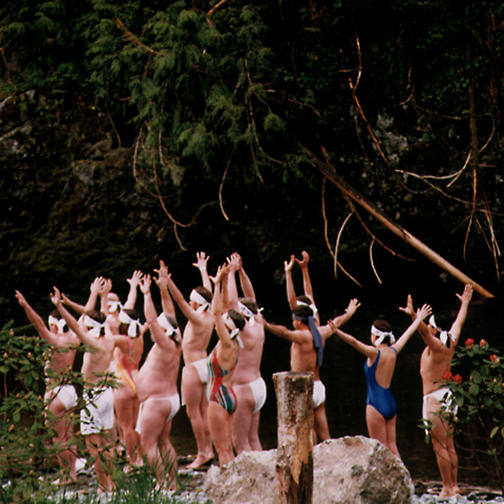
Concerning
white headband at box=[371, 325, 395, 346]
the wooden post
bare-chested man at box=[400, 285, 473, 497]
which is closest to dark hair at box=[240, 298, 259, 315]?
white headband at box=[371, 325, 395, 346]

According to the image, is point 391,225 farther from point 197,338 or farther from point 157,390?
point 157,390

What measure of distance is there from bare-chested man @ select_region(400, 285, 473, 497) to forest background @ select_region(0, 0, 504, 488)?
19.3 feet

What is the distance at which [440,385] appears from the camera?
292 inches

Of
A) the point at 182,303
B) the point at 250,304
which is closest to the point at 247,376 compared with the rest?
the point at 250,304

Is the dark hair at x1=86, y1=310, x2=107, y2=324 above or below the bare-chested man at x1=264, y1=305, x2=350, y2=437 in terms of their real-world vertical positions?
above

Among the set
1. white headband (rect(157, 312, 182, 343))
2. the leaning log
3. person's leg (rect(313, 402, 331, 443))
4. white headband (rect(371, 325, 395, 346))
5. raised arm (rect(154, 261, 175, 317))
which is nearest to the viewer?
raised arm (rect(154, 261, 175, 317))

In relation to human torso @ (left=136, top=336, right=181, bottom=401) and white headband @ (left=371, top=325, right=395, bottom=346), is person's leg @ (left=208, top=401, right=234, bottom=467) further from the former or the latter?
white headband @ (left=371, top=325, right=395, bottom=346)

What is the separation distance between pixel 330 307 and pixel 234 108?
4.94 m

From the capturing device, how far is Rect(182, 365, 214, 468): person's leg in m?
8.35

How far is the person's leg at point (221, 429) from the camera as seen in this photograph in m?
7.68

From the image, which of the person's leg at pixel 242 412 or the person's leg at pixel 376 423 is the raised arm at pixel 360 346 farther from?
the person's leg at pixel 242 412

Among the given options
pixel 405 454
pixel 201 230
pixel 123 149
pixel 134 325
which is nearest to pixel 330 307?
pixel 201 230

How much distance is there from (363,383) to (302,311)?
4.45m

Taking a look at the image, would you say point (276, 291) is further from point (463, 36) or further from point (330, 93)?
point (463, 36)
